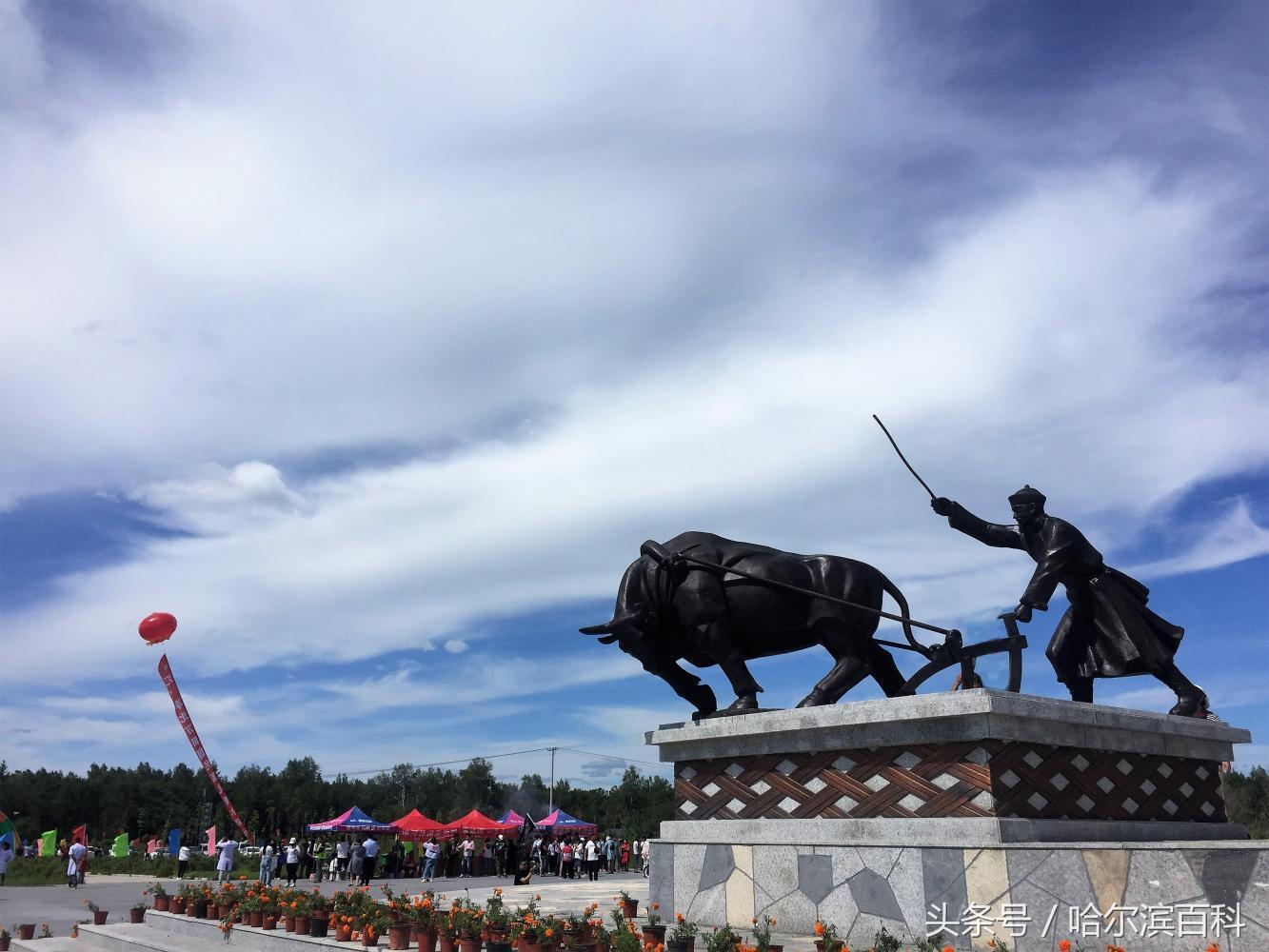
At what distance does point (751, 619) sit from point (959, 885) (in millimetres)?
2999

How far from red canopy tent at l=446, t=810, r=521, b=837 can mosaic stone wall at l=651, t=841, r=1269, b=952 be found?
2519cm

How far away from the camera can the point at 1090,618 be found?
901 centimetres

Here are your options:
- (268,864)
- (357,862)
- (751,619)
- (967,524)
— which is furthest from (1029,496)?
(268,864)

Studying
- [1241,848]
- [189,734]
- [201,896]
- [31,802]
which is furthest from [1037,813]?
[31,802]

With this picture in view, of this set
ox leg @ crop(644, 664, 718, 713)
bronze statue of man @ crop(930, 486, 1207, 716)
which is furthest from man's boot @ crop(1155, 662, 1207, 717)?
ox leg @ crop(644, 664, 718, 713)

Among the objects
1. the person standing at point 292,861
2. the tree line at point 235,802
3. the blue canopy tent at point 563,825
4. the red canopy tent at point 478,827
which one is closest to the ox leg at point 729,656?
the person standing at point 292,861

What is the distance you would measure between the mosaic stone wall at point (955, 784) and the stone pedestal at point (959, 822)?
1 centimetres

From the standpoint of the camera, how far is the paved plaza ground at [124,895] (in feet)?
43.1

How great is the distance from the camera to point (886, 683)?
9.11 m

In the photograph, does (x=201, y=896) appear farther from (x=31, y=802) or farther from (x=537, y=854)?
(x=31, y=802)

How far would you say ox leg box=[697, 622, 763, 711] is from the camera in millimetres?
8859

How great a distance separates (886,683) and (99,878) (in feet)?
103

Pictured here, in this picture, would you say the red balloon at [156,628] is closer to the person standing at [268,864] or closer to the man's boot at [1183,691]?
the person standing at [268,864]

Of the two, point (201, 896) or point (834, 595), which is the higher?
point (834, 595)
